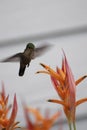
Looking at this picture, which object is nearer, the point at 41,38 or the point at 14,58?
the point at 14,58

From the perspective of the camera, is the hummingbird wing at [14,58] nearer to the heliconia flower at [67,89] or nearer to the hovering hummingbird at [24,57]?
the hovering hummingbird at [24,57]

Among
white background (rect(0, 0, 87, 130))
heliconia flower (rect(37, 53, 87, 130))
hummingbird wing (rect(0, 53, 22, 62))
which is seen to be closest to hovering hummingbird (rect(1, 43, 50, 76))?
hummingbird wing (rect(0, 53, 22, 62))

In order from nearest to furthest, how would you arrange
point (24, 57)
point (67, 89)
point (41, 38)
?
point (67, 89)
point (24, 57)
point (41, 38)

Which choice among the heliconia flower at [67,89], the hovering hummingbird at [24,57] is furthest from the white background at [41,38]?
the heliconia flower at [67,89]

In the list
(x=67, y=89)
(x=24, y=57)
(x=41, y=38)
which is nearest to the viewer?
(x=67, y=89)

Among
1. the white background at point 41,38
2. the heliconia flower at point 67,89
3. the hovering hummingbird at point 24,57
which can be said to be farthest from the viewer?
the white background at point 41,38

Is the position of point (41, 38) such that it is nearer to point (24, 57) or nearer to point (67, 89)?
point (24, 57)

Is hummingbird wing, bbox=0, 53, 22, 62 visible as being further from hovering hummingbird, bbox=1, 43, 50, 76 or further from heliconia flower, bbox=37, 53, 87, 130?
heliconia flower, bbox=37, 53, 87, 130

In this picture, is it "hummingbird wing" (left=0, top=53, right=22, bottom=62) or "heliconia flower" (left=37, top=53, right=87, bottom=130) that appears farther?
"hummingbird wing" (left=0, top=53, right=22, bottom=62)

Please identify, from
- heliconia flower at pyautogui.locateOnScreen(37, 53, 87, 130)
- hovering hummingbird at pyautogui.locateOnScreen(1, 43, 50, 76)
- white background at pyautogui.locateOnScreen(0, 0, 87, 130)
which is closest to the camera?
heliconia flower at pyautogui.locateOnScreen(37, 53, 87, 130)

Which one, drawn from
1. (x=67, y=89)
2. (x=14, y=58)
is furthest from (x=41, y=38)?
(x=67, y=89)

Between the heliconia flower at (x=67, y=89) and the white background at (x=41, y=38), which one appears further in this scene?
the white background at (x=41, y=38)

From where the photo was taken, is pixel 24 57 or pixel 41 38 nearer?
pixel 24 57

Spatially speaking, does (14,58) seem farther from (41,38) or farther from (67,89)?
(41,38)
